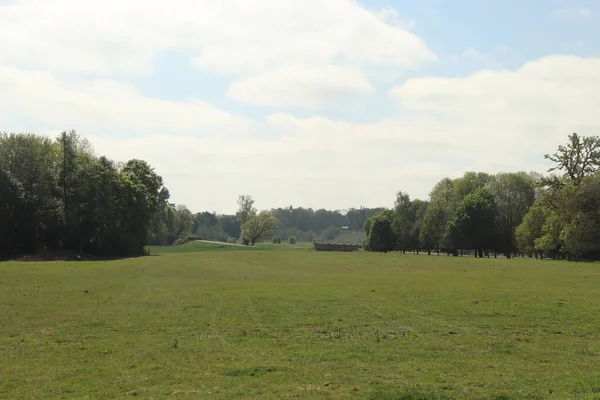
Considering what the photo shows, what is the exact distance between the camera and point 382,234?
547 ft

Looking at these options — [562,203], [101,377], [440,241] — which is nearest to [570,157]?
[562,203]

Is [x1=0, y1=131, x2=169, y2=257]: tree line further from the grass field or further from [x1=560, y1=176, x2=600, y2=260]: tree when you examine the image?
[x1=560, y1=176, x2=600, y2=260]: tree

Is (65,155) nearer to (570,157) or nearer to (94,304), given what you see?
(94,304)

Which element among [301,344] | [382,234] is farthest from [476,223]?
[301,344]

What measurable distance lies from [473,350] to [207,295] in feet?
70.4

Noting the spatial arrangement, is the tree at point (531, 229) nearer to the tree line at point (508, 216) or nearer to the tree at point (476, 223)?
the tree line at point (508, 216)

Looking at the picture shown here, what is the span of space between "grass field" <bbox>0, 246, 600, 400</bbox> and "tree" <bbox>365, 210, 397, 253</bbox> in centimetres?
12739

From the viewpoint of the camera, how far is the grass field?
13.6 meters

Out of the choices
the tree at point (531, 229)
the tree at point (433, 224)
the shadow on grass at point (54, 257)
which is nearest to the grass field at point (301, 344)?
the shadow on grass at point (54, 257)

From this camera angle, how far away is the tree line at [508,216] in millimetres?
82500

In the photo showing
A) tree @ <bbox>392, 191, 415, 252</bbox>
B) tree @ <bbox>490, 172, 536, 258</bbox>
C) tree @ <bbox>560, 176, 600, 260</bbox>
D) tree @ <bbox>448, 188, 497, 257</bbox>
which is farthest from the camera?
tree @ <bbox>392, 191, 415, 252</bbox>

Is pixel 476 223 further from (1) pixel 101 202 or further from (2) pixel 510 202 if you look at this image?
(1) pixel 101 202

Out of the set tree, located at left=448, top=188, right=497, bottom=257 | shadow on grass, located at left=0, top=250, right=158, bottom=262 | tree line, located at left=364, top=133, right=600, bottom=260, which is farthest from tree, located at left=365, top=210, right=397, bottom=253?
shadow on grass, located at left=0, top=250, right=158, bottom=262

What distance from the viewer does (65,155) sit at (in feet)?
297
